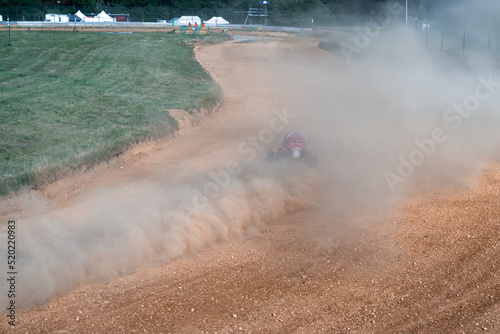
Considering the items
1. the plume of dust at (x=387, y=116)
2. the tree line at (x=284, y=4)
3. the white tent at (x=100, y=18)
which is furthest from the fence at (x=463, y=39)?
the white tent at (x=100, y=18)

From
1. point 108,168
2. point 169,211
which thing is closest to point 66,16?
point 108,168

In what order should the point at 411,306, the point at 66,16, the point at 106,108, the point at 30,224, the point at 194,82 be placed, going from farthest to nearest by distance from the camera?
the point at 66,16
the point at 194,82
the point at 106,108
the point at 30,224
the point at 411,306

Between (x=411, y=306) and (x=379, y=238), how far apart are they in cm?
245

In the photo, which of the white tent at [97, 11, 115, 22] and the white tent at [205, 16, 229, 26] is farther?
the white tent at [97, 11, 115, 22]

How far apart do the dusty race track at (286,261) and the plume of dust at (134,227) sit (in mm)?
43

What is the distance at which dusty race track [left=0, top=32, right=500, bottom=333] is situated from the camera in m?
7.42

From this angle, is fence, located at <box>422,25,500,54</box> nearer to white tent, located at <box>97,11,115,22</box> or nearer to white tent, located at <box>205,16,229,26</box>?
white tent, located at <box>205,16,229,26</box>

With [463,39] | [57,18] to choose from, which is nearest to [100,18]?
[57,18]

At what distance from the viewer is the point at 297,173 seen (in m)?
13.5

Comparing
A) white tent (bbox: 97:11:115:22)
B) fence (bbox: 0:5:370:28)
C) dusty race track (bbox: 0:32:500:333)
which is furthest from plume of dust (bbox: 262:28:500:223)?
white tent (bbox: 97:11:115:22)

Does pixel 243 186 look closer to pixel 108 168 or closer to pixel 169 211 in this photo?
pixel 169 211

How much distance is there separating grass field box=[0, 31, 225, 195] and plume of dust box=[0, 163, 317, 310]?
8.26 ft

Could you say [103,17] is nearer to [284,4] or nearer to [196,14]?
[196,14]

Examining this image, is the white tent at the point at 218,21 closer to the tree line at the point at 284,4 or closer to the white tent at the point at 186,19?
the white tent at the point at 186,19
